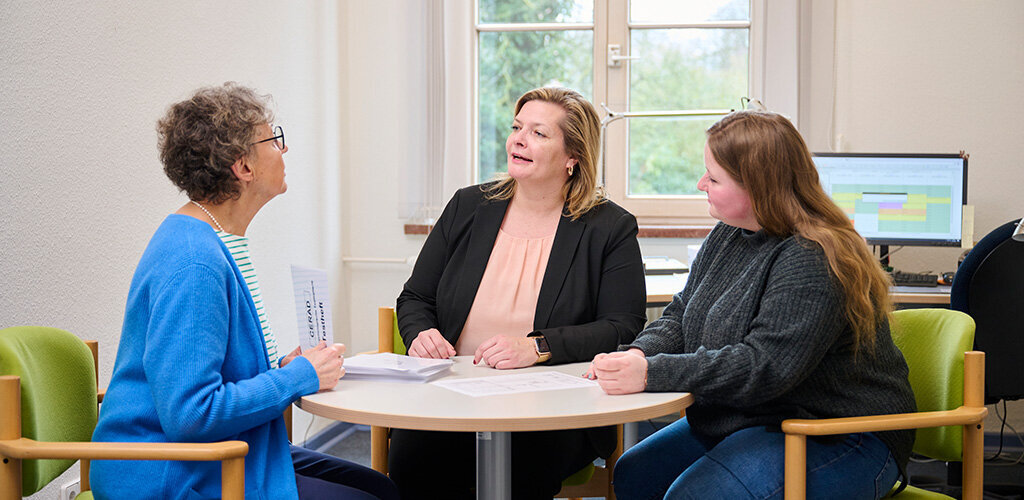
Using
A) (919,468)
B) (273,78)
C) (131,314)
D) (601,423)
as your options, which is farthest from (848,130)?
(131,314)

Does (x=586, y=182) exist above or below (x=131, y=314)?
above

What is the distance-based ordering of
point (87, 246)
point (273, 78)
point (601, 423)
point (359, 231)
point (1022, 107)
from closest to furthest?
point (601, 423) < point (87, 246) < point (273, 78) < point (1022, 107) < point (359, 231)

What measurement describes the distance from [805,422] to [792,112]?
8.67 feet

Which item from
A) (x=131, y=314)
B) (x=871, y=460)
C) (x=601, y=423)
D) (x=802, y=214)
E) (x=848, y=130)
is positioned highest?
(x=848, y=130)

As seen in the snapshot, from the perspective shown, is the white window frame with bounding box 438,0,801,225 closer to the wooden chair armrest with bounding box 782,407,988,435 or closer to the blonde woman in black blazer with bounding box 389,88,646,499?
the blonde woman in black blazer with bounding box 389,88,646,499

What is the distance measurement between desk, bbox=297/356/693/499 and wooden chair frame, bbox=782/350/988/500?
20cm

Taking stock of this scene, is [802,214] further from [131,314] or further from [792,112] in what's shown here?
[792,112]

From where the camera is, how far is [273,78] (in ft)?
10.8

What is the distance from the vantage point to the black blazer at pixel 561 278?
204cm

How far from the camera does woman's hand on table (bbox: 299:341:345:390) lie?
1562 mm

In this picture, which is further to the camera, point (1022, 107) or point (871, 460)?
point (1022, 107)

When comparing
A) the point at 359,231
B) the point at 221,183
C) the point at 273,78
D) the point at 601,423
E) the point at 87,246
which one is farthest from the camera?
the point at 359,231

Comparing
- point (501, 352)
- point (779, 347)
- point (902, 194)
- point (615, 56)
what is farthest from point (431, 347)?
point (615, 56)

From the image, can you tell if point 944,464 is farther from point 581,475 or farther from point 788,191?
point 788,191
